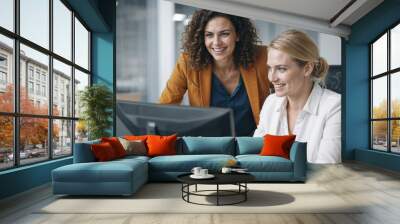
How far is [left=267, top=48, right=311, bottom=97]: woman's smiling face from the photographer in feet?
27.5

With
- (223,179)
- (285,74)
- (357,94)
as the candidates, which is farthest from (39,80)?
(357,94)

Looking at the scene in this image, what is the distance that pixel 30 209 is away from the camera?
169 inches

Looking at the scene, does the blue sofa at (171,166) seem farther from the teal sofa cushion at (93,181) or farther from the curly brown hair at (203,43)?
the curly brown hair at (203,43)

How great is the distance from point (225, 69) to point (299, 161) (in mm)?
3039

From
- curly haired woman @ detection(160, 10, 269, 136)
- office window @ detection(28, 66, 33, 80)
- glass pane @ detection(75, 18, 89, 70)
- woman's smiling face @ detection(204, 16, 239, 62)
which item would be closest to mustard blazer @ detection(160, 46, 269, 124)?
curly haired woman @ detection(160, 10, 269, 136)

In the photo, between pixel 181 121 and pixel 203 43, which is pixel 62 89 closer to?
pixel 181 121

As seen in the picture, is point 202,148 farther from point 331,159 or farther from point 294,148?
point 331,159

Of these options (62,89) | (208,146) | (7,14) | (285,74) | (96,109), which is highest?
(7,14)

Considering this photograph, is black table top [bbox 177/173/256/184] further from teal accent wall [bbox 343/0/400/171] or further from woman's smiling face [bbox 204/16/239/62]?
teal accent wall [bbox 343/0/400/171]

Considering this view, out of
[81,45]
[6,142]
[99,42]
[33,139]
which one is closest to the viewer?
[6,142]

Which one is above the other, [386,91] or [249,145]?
[386,91]

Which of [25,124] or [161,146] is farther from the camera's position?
[161,146]

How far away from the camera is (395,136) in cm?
808

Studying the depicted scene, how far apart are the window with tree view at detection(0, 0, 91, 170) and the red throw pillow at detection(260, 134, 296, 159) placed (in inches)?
140
